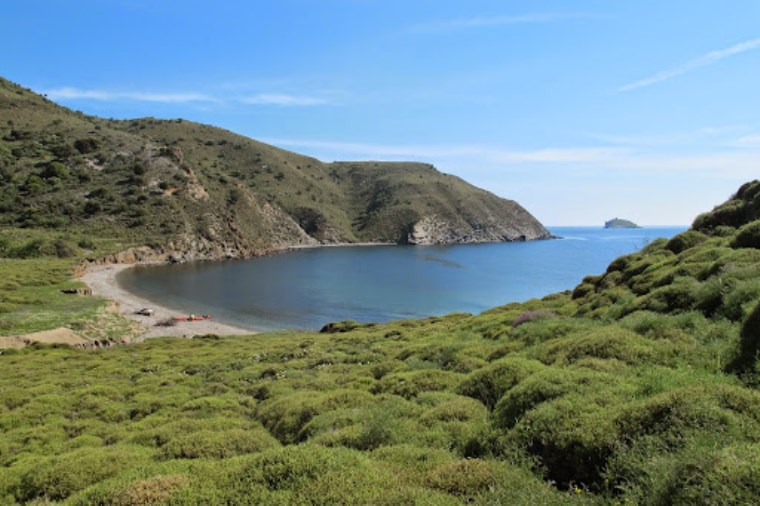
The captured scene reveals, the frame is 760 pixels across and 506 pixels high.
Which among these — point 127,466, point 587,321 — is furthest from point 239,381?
point 587,321

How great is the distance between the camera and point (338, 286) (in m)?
94.9

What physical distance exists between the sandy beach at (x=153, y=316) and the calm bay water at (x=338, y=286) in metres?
3.05

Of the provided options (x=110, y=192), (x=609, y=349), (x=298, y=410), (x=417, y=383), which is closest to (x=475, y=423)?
(x=609, y=349)

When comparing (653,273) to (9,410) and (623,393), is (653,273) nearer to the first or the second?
(623,393)

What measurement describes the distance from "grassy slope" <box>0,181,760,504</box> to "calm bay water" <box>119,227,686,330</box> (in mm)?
34623

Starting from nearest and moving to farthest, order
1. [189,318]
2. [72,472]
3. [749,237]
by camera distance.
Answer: [72,472]
[749,237]
[189,318]

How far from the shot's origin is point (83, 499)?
638cm

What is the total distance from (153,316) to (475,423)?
198 feet

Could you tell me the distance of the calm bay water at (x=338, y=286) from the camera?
2729 inches

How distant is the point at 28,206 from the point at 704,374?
481ft

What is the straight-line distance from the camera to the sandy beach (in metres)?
51.8

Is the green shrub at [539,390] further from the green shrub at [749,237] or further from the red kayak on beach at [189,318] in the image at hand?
the red kayak on beach at [189,318]

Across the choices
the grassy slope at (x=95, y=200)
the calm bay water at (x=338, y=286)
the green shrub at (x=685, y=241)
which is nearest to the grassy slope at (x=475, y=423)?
the green shrub at (x=685, y=241)

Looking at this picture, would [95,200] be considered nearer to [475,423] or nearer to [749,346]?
[475,423]
